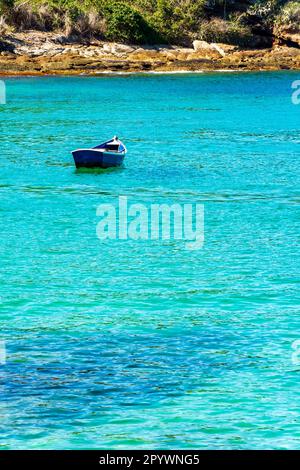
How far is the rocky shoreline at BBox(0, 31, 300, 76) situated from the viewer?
286 ft

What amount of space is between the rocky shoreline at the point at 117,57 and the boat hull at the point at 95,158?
156 feet

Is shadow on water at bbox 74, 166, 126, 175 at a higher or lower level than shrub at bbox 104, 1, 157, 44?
lower

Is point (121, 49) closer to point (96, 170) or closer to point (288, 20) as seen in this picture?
point (288, 20)

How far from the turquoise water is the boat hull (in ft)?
1.30

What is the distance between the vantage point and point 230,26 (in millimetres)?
99938

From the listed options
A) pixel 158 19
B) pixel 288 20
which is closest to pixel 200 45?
pixel 158 19

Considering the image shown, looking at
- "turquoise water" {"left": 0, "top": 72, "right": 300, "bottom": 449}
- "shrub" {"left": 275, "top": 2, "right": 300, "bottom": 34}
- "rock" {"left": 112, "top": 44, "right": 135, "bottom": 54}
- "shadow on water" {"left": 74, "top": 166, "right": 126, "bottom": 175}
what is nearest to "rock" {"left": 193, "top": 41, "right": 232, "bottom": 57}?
"rock" {"left": 112, "top": 44, "right": 135, "bottom": 54}

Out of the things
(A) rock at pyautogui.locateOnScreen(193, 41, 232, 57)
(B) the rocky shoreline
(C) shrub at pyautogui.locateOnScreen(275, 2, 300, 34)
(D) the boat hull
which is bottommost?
(D) the boat hull

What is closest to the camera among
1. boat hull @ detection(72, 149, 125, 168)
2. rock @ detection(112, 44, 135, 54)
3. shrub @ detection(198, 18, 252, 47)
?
boat hull @ detection(72, 149, 125, 168)

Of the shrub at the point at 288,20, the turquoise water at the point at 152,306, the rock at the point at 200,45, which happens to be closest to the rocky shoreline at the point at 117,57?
the rock at the point at 200,45

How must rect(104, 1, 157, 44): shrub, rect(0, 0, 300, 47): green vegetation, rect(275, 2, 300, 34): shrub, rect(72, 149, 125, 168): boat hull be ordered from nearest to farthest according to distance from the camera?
rect(72, 149, 125, 168): boat hull < rect(0, 0, 300, 47): green vegetation < rect(104, 1, 157, 44): shrub < rect(275, 2, 300, 34): shrub

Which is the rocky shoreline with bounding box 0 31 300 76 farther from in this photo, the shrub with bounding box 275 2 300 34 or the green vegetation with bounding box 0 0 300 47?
the shrub with bounding box 275 2 300 34
